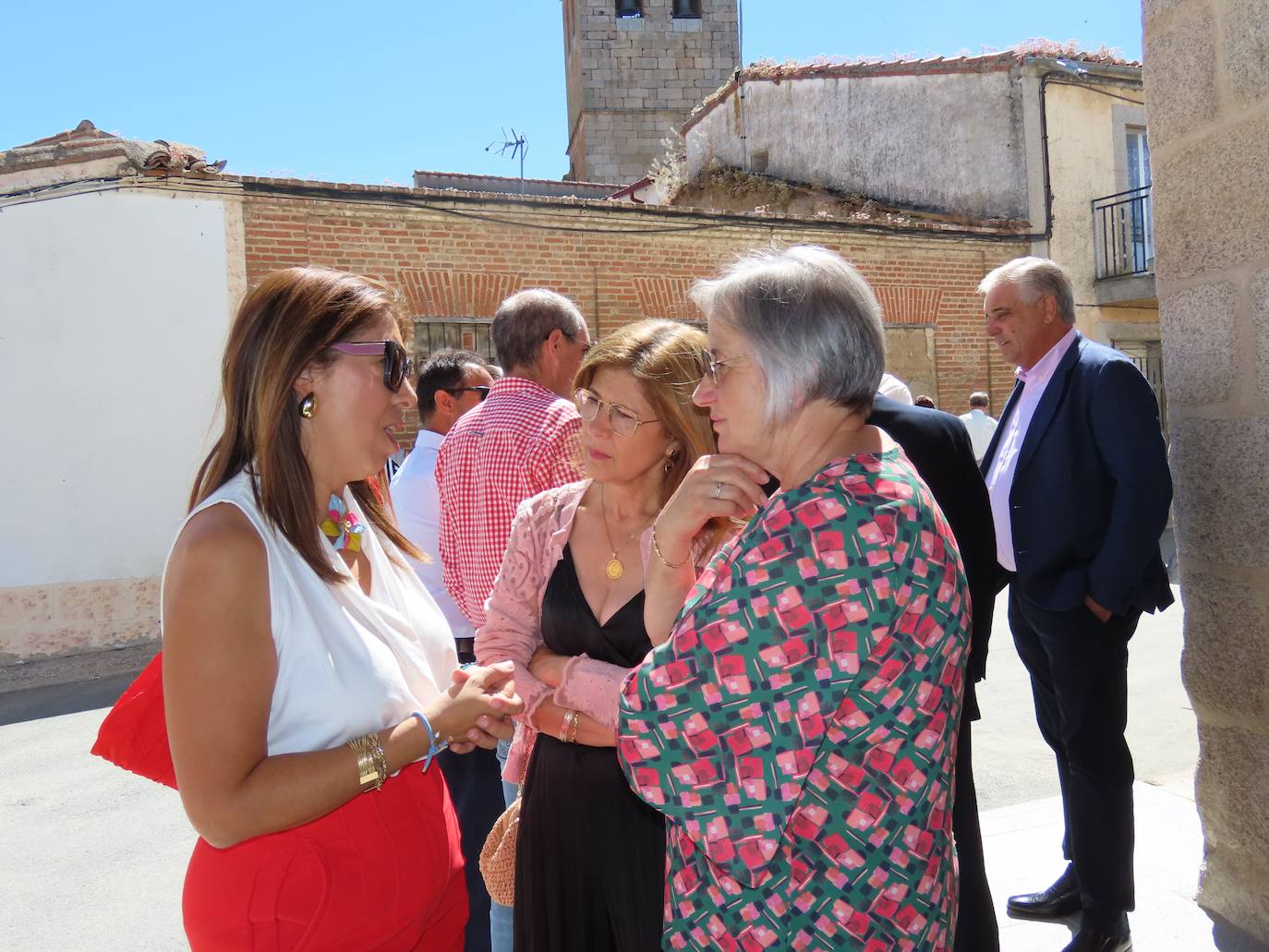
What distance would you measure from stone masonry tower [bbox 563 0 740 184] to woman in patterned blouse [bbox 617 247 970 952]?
92.7 feet

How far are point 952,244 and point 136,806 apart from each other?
11.9m

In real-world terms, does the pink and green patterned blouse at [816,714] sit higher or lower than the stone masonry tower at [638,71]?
lower

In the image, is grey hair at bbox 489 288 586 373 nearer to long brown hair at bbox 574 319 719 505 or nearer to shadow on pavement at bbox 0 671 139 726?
long brown hair at bbox 574 319 719 505

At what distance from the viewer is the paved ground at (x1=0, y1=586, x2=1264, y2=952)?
334 centimetres

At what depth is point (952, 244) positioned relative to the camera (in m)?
13.5

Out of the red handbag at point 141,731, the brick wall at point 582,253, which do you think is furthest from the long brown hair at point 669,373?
the brick wall at point 582,253

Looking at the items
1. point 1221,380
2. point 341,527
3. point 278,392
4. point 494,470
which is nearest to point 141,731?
point 341,527

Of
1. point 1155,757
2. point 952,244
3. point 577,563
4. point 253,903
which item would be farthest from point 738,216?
point 253,903

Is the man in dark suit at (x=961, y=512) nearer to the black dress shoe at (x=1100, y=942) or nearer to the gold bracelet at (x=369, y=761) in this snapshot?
the black dress shoe at (x=1100, y=942)

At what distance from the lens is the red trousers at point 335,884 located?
162 cm

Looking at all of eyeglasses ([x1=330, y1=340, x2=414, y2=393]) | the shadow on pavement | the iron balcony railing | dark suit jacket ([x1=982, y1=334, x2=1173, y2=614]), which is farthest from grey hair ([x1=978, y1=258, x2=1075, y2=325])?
the iron balcony railing

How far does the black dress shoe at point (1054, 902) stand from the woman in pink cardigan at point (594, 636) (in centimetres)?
182

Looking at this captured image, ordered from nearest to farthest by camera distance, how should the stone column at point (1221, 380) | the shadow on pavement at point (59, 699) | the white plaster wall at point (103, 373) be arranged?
the stone column at point (1221, 380) < the shadow on pavement at point (59, 699) < the white plaster wall at point (103, 373)

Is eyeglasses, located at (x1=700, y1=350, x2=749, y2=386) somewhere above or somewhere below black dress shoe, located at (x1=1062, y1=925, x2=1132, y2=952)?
above
